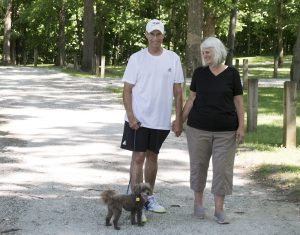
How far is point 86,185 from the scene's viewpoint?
6.61 m

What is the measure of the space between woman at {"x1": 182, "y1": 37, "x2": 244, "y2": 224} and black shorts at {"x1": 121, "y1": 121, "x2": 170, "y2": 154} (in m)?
0.31

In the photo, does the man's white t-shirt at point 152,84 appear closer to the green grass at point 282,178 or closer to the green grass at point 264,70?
the green grass at point 282,178

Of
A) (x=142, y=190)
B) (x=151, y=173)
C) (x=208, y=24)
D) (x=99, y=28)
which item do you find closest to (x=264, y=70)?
(x=208, y=24)

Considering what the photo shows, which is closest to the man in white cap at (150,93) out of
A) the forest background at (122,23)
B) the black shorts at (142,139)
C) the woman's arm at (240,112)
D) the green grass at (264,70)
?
the black shorts at (142,139)

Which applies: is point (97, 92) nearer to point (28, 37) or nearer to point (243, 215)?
point (243, 215)

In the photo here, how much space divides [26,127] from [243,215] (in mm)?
6601

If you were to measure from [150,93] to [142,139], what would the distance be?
45 cm

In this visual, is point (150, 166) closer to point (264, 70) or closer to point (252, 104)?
point (252, 104)

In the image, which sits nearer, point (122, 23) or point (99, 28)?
point (122, 23)

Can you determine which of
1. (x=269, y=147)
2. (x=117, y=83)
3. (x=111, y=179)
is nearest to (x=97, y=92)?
(x=117, y=83)

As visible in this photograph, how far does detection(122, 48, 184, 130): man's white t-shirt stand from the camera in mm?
5188

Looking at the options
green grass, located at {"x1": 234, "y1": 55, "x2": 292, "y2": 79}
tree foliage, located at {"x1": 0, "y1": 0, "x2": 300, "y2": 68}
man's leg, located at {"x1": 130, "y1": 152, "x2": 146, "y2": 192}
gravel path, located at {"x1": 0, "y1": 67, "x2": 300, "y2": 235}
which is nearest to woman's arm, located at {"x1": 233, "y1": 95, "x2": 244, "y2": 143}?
gravel path, located at {"x1": 0, "y1": 67, "x2": 300, "y2": 235}

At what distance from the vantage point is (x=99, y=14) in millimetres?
41406

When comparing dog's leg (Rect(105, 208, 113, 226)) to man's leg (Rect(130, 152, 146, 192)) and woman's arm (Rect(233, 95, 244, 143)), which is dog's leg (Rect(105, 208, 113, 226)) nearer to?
man's leg (Rect(130, 152, 146, 192))
